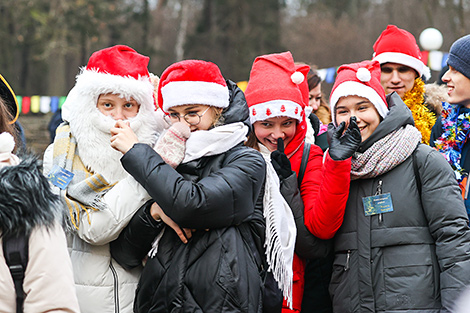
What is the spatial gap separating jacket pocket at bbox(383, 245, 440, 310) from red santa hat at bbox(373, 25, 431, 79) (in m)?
1.69

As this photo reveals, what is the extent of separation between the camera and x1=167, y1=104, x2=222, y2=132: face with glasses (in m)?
2.97

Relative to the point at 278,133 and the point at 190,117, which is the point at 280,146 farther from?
the point at 190,117

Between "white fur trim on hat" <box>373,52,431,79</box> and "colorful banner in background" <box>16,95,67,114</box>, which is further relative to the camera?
"colorful banner in background" <box>16,95,67,114</box>

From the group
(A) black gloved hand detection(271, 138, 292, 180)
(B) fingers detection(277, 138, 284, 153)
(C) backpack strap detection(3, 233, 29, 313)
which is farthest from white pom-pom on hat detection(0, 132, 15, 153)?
(B) fingers detection(277, 138, 284, 153)

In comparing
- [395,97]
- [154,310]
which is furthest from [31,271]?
[395,97]

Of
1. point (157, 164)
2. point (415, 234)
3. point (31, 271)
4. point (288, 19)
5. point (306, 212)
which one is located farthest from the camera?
point (288, 19)

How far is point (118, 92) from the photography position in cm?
308

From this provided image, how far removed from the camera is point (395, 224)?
3066 millimetres

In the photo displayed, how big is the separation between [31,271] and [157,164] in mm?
798

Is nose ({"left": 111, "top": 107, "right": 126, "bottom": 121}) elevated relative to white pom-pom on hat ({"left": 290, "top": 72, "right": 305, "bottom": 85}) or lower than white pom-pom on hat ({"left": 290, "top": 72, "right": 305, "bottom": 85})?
lower

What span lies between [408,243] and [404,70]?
1681mm

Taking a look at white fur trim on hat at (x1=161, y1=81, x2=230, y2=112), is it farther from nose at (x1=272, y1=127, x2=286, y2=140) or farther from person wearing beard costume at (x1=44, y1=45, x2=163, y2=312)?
nose at (x1=272, y1=127, x2=286, y2=140)

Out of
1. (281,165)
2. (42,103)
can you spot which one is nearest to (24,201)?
(281,165)

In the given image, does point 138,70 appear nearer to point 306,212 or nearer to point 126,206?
point 126,206
